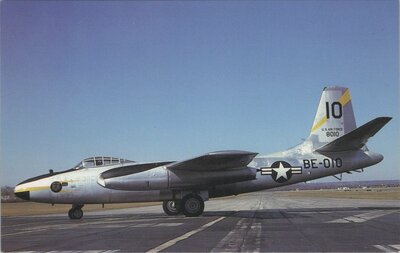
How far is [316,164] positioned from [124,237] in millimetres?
12343

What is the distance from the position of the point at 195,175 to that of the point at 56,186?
21.9 ft

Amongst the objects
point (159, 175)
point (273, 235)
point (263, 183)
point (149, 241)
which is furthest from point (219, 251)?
point (263, 183)

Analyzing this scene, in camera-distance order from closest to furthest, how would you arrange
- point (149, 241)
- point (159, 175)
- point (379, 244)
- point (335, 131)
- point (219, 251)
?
point (219, 251) → point (379, 244) → point (149, 241) → point (159, 175) → point (335, 131)

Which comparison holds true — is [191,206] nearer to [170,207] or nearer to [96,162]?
[170,207]

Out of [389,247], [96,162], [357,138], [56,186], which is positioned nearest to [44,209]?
[56,186]

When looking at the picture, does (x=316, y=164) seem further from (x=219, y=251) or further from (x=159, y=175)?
(x=219, y=251)

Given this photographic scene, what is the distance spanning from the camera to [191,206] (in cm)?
1906

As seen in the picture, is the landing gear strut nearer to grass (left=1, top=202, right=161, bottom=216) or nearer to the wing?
the wing

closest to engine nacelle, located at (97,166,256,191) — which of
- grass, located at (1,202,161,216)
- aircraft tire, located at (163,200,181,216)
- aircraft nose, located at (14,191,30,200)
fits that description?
aircraft tire, located at (163,200,181,216)

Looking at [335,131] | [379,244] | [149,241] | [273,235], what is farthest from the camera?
[335,131]

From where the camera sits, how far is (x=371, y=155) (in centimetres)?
2086

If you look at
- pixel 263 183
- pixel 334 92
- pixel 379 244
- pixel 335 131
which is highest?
pixel 334 92

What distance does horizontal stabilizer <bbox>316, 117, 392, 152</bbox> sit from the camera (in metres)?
16.6

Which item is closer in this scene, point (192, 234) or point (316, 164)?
point (192, 234)
